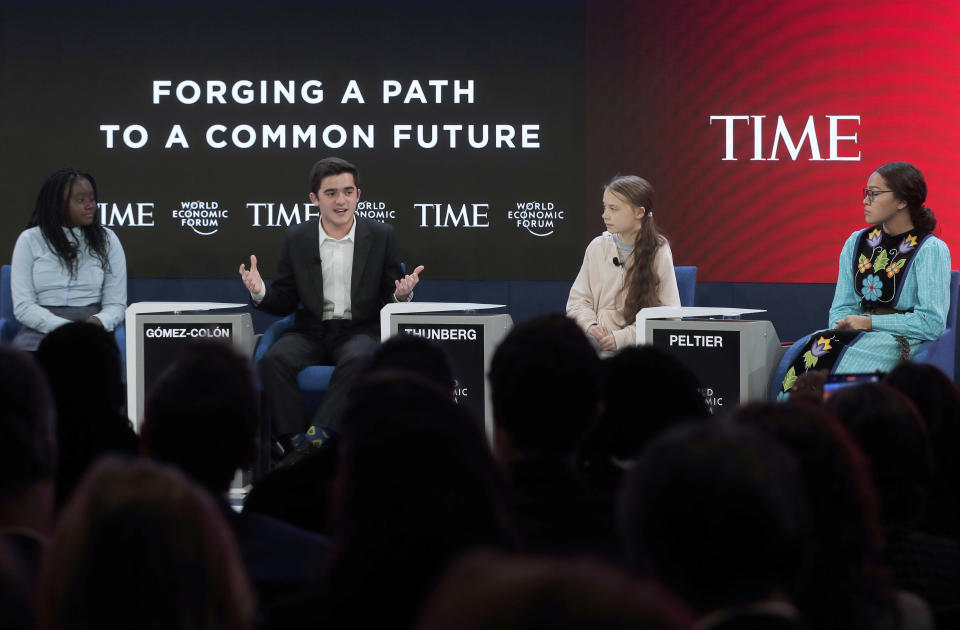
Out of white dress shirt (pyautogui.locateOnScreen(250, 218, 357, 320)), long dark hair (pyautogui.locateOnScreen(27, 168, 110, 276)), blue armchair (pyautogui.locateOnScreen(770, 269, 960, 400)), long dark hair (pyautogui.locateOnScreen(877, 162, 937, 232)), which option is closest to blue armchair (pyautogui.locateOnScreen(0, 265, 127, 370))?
long dark hair (pyautogui.locateOnScreen(27, 168, 110, 276))

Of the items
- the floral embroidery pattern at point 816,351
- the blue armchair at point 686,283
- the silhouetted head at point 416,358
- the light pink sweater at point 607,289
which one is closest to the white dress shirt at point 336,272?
the light pink sweater at point 607,289

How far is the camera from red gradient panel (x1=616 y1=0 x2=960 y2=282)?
6.57 m

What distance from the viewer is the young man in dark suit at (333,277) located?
5.71m

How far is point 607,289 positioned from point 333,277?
142cm

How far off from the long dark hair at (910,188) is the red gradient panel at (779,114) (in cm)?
118

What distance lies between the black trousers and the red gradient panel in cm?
218

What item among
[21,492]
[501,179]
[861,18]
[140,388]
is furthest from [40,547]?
[861,18]

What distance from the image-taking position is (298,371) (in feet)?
18.2

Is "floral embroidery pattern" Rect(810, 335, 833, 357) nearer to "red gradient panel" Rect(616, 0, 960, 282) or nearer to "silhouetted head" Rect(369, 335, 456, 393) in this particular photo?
"red gradient panel" Rect(616, 0, 960, 282)

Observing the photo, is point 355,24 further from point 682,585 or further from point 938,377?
point 682,585

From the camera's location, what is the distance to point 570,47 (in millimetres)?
6727

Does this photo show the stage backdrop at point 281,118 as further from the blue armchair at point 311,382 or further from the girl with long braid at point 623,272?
the blue armchair at point 311,382

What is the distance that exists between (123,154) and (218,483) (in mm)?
5340

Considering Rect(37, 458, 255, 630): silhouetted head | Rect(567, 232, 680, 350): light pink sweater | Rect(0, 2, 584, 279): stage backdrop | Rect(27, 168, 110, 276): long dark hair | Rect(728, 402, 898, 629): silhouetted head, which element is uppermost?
Rect(0, 2, 584, 279): stage backdrop
